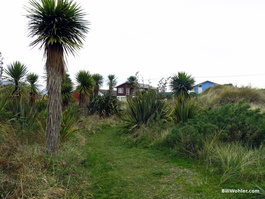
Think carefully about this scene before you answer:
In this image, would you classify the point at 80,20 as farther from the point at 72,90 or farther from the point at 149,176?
the point at 72,90

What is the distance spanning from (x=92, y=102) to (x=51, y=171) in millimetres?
12818

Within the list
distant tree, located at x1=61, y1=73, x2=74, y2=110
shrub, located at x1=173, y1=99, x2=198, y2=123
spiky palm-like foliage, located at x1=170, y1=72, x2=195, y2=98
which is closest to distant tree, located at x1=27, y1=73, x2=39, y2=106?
distant tree, located at x1=61, y1=73, x2=74, y2=110

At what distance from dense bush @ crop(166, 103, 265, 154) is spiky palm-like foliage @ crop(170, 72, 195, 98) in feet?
29.2

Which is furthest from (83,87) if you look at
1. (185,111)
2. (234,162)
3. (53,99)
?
(234,162)

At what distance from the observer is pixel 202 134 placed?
18.8ft

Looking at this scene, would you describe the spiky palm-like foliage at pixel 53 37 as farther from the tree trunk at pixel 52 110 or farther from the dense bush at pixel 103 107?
the dense bush at pixel 103 107

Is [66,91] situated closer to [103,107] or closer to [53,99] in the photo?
[103,107]

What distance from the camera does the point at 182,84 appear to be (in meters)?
15.3

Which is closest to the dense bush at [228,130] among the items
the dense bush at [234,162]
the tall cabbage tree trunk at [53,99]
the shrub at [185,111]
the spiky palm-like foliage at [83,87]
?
the dense bush at [234,162]

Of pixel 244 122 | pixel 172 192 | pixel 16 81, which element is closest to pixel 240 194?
pixel 172 192

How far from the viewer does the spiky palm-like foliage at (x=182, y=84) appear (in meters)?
15.2

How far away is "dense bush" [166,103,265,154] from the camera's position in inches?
219

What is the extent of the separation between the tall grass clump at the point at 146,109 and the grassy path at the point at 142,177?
Result: 2784mm

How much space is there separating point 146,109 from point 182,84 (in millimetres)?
6896
